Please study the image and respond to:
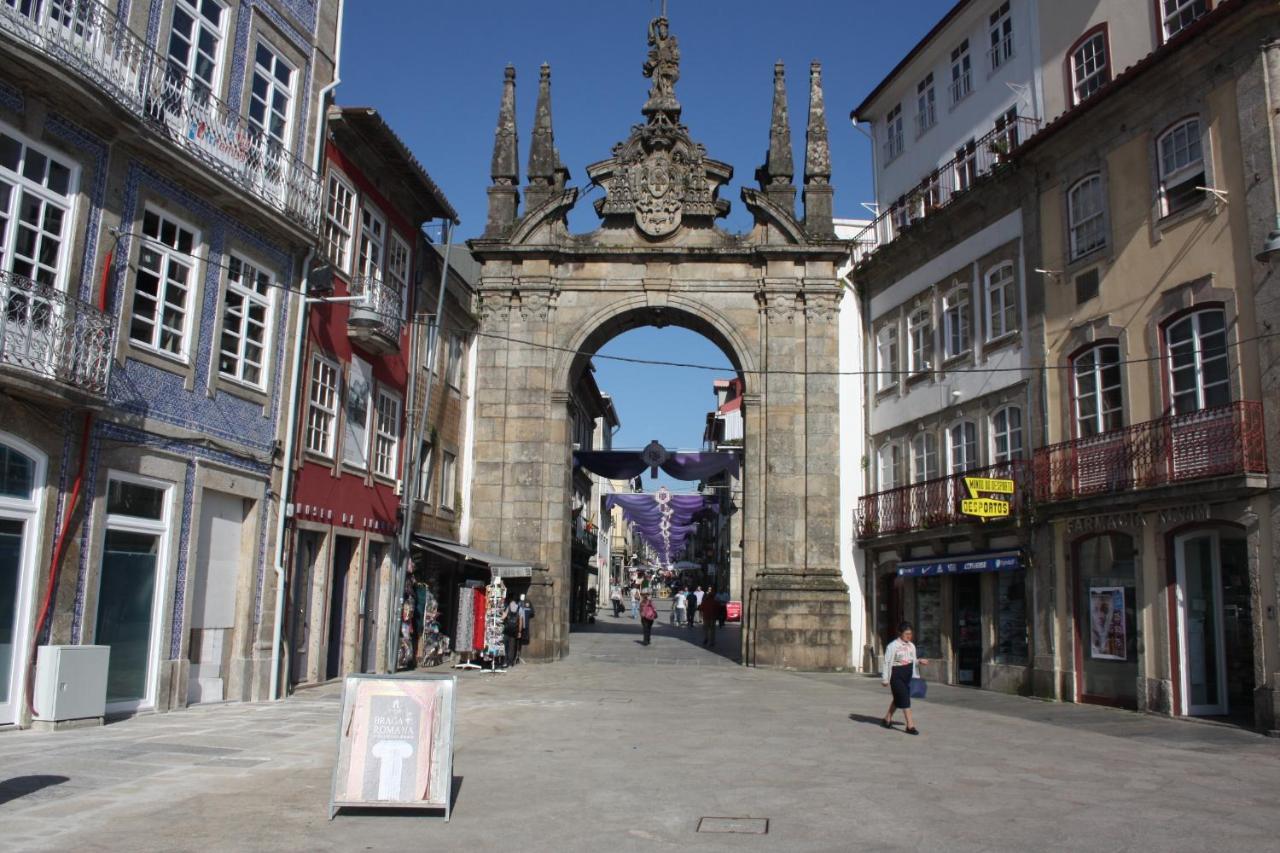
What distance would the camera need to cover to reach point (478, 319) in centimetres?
2697

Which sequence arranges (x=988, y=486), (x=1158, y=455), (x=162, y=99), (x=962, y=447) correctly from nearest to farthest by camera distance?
(x=162, y=99) < (x=1158, y=455) < (x=988, y=486) < (x=962, y=447)

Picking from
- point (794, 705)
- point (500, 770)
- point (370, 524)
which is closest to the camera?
point (500, 770)

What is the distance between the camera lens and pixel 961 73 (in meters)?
23.5

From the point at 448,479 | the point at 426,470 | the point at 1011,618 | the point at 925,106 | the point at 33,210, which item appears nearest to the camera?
the point at 33,210

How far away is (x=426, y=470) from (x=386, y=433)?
2646mm

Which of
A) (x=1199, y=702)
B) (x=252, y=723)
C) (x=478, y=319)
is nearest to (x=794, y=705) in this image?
(x=1199, y=702)

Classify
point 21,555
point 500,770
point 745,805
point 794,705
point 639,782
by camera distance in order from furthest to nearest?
point 794,705, point 21,555, point 500,770, point 639,782, point 745,805

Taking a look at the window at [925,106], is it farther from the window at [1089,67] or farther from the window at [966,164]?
the window at [1089,67]

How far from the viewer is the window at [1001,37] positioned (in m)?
21.4

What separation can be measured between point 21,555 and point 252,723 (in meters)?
3.21

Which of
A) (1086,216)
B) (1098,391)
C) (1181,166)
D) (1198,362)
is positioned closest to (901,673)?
(1198,362)

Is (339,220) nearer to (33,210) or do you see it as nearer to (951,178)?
(33,210)

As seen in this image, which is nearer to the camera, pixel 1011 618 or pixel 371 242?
pixel 1011 618

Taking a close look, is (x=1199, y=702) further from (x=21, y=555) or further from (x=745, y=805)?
(x=21, y=555)
